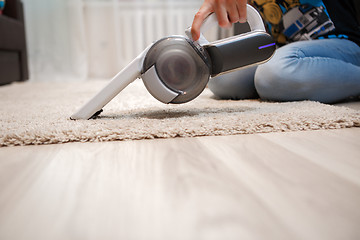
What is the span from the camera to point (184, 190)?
0.42 m

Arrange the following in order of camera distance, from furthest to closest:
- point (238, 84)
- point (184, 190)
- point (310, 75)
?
point (238, 84) → point (310, 75) → point (184, 190)

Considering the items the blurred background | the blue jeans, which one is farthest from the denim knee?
the blurred background

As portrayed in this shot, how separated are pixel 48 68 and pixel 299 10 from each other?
2.43 metres

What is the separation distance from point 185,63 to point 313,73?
0.54 meters

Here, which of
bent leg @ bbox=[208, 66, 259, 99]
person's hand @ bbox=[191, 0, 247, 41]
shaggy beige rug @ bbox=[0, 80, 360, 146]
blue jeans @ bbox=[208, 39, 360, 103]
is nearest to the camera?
shaggy beige rug @ bbox=[0, 80, 360, 146]

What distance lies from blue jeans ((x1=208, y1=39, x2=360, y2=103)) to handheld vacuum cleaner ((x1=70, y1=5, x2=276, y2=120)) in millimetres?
270

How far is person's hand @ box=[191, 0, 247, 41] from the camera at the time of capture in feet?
2.64

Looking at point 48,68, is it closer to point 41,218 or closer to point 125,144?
point 125,144

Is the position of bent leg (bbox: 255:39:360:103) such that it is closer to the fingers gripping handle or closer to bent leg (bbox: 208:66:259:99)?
bent leg (bbox: 208:66:259:99)

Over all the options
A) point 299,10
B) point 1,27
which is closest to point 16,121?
point 299,10

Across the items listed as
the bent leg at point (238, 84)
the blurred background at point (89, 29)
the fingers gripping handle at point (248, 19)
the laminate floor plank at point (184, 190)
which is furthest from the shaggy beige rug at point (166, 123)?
the blurred background at point (89, 29)

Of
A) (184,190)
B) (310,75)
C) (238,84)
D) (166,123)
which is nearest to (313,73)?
(310,75)

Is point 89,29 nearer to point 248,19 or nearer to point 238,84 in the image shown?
point 238,84

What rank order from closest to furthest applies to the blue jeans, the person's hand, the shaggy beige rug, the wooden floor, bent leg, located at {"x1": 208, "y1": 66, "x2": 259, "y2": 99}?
the wooden floor < the shaggy beige rug < the person's hand < the blue jeans < bent leg, located at {"x1": 208, "y1": 66, "x2": 259, "y2": 99}
